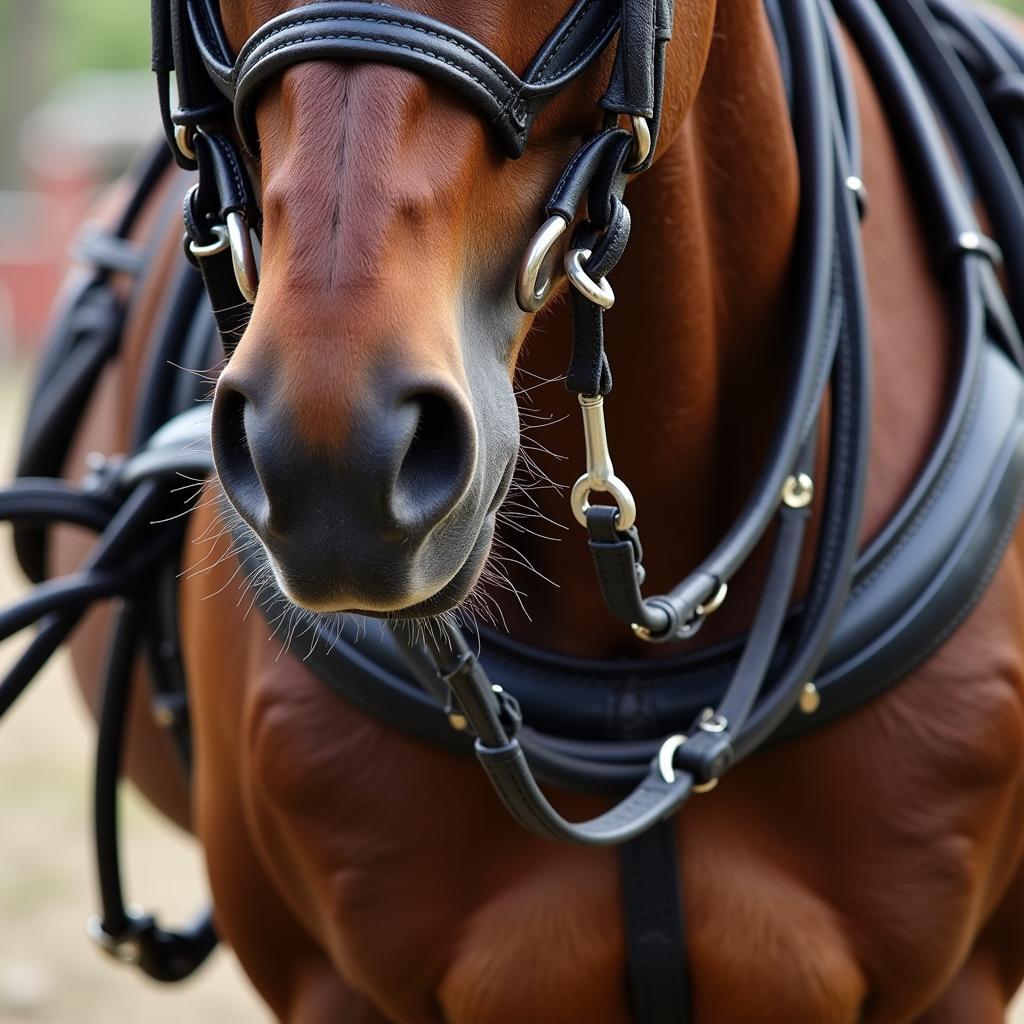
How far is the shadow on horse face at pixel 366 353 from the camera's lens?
883mm

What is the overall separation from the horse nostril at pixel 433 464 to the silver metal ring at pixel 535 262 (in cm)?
12

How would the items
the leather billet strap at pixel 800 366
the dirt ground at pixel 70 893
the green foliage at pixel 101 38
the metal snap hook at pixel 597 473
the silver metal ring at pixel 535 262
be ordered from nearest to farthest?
1. the silver metal ring at pixel 535 262
2. the metal snap hook at pixel 597 473
3. the leather billet strap at pixel 800 366
4. the dirt ground at pixel 70 893
5. the green foliage at pixel 101 38

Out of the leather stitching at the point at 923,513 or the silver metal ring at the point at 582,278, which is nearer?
the silver metal ring at the point at 582,278

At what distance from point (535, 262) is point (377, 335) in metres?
0.15

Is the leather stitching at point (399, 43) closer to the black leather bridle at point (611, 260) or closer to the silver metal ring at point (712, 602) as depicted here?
the black leather bridle at point (611, 260)

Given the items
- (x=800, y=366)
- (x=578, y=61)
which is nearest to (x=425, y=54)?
(x=578, y=61)

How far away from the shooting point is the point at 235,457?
0.96 metres

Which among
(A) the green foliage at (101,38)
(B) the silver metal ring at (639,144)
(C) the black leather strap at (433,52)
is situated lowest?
(A) the green foliage at (101,38)

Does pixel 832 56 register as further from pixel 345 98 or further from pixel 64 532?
pixel 64 532

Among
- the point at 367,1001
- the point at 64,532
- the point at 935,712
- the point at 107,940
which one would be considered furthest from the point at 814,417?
the point at 64,532

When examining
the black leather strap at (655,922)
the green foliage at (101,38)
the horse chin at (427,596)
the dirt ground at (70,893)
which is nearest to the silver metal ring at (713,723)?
the black leather strap at (655,922)

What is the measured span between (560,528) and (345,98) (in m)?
0.57

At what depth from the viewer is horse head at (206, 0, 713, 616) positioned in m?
0.88

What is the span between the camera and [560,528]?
141 cm
